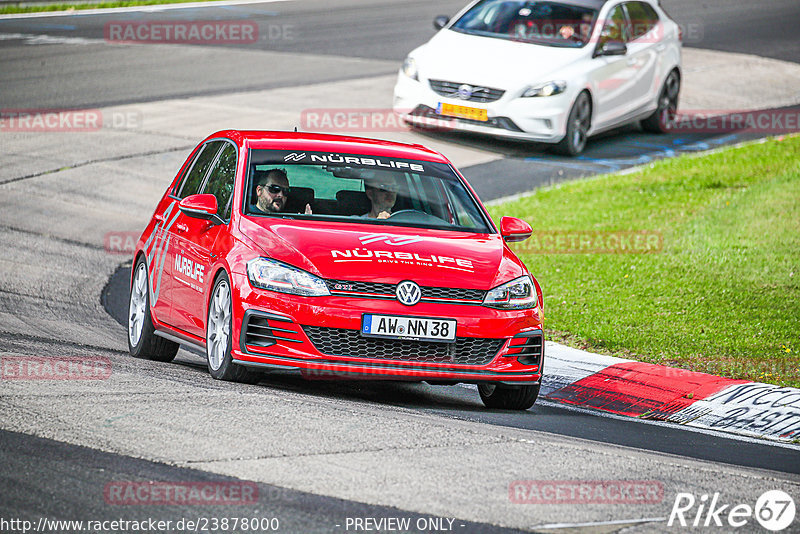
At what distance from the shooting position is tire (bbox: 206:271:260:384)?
25.6 ft

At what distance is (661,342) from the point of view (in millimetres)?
10312

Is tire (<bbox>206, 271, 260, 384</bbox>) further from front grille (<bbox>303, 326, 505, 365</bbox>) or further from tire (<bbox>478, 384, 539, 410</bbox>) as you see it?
tire (<bbox>478, 384, 539, 410</bbox>)

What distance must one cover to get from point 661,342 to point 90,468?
577 cm

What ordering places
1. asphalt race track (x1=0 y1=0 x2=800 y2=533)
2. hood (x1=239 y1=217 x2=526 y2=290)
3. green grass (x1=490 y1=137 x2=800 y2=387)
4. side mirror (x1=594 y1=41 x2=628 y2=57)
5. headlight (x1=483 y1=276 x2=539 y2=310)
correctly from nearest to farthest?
1. asphalt race track (x1=0 y1=0 x2=800 y2=533)
2. hood (x1=239 y1=217 x2=526 y2=290)
3. headlight (x1=483 y1=276 x2=539 y2=310)
4. green grass (x1=490 y1=137 x2=800 y2=387)
5. side mirror (x1=594 y1=41 x2=628 y2=57)

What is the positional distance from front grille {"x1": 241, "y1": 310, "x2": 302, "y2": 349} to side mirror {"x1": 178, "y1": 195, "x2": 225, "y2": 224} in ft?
3.34

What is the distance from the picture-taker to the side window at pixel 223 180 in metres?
8.58

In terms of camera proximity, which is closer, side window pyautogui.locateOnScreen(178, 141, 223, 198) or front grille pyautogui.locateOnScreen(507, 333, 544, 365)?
front grille pyautogui.locateOnScreen(507, 333, 544, 365)

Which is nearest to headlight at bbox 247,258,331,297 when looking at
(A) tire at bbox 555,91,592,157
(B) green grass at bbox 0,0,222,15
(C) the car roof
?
(C) the car roof

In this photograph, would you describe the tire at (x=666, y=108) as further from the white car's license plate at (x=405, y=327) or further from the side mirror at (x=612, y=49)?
the white car's license plate at (x=405, y=327)

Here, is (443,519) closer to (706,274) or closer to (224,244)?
(224,244)

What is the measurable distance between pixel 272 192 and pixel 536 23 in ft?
35.3

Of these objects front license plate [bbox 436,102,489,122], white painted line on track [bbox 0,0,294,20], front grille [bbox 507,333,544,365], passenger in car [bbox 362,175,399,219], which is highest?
passenger in car [bbox 362,175,399,219]

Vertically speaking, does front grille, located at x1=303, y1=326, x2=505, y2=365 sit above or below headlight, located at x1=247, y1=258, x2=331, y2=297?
below

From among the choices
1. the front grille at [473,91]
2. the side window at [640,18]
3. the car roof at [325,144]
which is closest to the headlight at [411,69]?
the front grille at [473,91]
